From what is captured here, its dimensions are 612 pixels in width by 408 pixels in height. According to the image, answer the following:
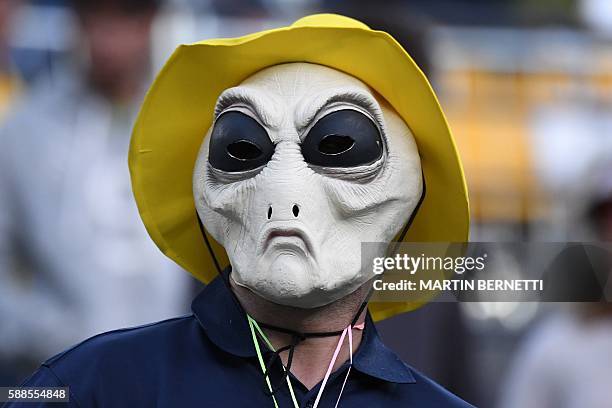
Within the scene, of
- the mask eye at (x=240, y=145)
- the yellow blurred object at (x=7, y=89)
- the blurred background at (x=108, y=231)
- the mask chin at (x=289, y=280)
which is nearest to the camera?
the mask chin at (x=289, y=280)

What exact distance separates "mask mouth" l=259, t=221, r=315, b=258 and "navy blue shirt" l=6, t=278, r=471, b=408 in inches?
7.5

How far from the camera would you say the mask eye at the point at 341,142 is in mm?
2215

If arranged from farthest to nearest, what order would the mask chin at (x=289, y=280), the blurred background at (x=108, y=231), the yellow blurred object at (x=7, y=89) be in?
the yellow blurred object at (x=7, y=89) → the blurred background at (x=108, y=231) → the mask chin at (x=289, y=280)

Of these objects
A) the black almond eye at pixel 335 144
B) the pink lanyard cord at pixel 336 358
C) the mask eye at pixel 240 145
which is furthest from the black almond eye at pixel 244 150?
the pink lanyard cord at pixel 336 358

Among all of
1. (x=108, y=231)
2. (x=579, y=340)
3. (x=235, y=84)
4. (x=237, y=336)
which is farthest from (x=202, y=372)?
(x=579, y=340)

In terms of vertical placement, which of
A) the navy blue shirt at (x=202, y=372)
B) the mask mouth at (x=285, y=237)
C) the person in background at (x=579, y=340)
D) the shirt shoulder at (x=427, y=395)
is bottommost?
the person in background at (x=579, y=340)

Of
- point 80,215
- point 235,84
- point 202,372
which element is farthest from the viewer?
point 80,215

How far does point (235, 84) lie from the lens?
2381 mm

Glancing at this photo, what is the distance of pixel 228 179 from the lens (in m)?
2.25

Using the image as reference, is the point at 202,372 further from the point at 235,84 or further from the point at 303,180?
the point at 235,84

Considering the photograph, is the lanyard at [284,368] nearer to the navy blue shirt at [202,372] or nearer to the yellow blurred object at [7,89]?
the navy blue shirt at [202,372]

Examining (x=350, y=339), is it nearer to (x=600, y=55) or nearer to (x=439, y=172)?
(x=439, y=172)

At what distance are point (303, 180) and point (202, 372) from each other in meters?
0.36

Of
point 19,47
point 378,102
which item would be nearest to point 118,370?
point 378,102
